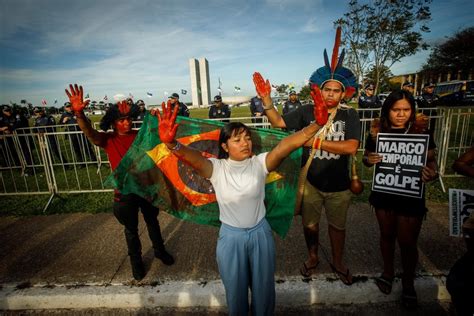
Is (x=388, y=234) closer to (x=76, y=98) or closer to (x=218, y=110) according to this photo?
(x=76, y=98)

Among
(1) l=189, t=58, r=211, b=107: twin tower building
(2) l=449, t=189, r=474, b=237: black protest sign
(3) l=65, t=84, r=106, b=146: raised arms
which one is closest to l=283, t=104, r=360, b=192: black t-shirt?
(2) l=449, t=189, r=474, b=237: black protest sign

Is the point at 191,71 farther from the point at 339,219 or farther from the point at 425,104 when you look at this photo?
the point at 339,219

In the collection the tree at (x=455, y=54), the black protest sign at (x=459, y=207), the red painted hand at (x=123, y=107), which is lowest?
the black protest sign at (x=459, y=207)

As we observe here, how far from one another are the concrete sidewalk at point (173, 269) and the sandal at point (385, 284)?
0.05 m

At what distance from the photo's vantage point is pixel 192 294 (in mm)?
2729

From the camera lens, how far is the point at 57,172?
820 centimetres

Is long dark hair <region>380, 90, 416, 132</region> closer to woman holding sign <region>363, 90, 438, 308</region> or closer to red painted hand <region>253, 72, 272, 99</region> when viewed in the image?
woman holding sign <region>363, 90, 438, 308</region>

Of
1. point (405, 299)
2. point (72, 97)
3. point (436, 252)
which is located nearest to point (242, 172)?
point (72, 97)

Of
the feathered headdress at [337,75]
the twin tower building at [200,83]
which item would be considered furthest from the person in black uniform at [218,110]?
A: the twin tower building at [200,83]

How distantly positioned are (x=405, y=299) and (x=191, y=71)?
100m

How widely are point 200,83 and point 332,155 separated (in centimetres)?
10564

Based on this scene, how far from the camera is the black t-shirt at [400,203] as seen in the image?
2.33 meters

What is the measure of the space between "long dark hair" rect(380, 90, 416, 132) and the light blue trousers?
1.55 meters

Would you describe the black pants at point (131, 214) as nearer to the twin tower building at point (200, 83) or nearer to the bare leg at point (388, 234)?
the bare leg at point (388, 234)
